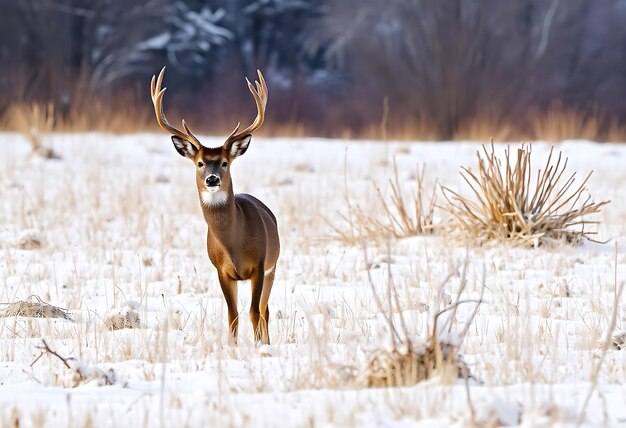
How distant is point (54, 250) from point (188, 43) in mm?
28611

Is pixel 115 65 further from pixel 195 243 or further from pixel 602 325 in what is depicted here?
pixel 602 325

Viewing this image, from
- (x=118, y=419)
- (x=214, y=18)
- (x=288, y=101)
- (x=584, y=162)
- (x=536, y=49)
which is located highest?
(x=214, y=18)

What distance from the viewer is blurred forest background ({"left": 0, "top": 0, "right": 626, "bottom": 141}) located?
2500cm

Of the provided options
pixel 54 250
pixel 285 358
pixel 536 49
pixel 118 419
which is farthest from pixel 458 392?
pixel 536 49

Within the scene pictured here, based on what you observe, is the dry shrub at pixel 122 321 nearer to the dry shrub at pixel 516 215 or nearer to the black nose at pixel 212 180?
the black nose at pixel 212 180

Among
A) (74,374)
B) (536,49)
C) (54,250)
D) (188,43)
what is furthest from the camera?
(188,43)

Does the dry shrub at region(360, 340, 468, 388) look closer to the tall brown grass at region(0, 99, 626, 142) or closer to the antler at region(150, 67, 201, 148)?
the antler at region(150, 67, 201, 148)

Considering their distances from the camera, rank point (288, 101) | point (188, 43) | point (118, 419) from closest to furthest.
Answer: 1. point (118, 419)
2. point (288, 101)
3. point (188, 43)

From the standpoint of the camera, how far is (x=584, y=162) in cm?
1617

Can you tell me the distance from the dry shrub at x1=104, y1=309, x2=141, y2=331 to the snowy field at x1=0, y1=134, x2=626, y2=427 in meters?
0.11

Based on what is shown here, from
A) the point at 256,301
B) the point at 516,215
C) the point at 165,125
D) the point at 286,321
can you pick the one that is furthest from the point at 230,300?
the point at 516,215

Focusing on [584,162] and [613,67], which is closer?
[584,162]

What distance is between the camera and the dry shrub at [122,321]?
526 cm

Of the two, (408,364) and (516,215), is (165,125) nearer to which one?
(408,364)
